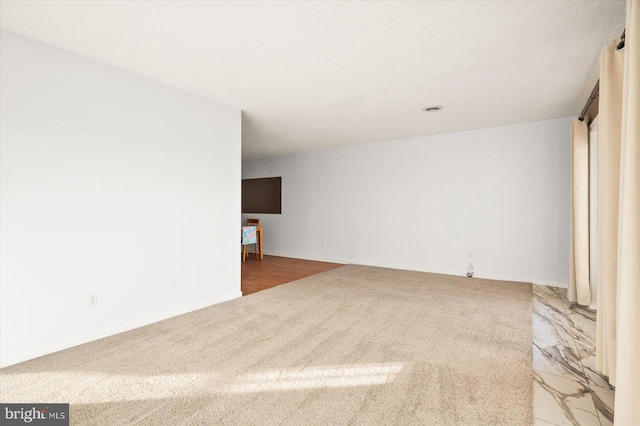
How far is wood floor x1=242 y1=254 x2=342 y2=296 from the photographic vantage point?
462cm

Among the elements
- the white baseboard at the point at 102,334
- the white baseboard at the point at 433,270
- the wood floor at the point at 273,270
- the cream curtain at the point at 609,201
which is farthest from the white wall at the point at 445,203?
the white baseboard at the point at 102,334

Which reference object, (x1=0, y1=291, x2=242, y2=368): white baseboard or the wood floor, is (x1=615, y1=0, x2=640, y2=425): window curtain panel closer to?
(x1=0, y1=291, x2=242, y2=368): white baseboard

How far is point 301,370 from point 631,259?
1.88m

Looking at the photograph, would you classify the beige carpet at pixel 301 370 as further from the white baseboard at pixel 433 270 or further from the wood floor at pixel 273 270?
the white baseboard at pixel 433 270

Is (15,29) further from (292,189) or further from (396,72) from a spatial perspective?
(292,189)

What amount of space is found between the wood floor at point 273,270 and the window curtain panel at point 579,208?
11.8 feet

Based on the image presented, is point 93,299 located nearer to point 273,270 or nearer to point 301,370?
point 301,370

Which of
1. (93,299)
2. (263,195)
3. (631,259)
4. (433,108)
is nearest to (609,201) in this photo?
(631,259)

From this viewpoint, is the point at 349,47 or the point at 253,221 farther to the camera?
the point at 253,221

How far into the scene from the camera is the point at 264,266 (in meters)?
6.09

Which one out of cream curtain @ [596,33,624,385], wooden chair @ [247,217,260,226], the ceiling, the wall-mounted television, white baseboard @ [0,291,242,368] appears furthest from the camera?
wooden chair @ [247,217,260,226]

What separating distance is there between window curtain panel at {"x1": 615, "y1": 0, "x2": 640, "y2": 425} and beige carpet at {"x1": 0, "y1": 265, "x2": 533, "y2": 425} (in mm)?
499

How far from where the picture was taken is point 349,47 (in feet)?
8.08

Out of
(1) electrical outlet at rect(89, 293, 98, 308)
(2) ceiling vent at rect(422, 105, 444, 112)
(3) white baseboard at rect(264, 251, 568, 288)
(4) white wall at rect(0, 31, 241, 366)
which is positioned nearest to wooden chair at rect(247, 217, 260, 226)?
(3) white baseboard at rect(264, 251, 568, 288)
